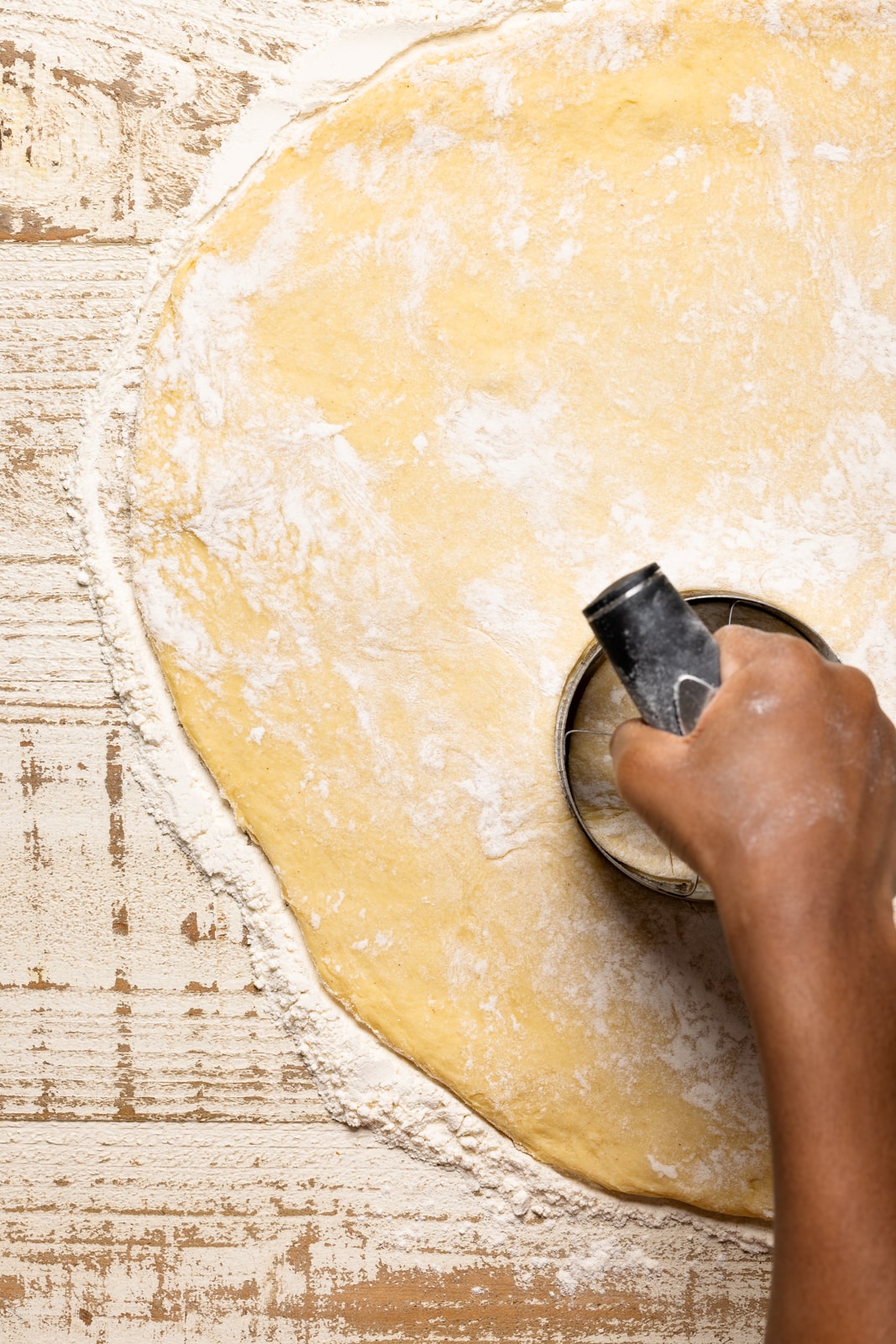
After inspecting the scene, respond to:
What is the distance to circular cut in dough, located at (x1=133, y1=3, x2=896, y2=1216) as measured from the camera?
0.98 metres

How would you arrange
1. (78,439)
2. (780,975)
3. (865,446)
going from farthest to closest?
1. (78,439)
2. (865,446)
3. (780,975)

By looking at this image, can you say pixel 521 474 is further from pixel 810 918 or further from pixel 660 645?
pixel 810 918

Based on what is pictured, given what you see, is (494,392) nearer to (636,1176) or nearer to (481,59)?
(481,59)

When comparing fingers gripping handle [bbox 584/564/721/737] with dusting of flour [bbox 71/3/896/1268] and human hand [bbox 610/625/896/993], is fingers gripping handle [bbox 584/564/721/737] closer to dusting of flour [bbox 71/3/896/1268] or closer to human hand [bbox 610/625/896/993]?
human hand [bbox 610/625/896/993]

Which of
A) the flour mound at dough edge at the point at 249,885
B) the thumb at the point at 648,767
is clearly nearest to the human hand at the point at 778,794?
the thumb at the point at 648,767

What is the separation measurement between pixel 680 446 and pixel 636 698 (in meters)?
0.33

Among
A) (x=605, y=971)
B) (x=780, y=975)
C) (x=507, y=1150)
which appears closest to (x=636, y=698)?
(x=780, y=975)

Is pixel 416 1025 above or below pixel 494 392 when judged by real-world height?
below

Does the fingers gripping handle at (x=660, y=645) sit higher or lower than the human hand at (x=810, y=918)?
higher

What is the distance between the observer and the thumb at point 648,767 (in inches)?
30.9

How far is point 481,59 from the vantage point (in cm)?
100

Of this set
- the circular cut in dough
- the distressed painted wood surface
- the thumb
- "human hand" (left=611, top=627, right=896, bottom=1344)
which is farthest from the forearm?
the distressed painted wood surface

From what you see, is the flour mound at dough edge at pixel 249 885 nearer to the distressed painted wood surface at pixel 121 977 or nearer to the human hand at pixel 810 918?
the distressed painted wood surface at pixel 121 977

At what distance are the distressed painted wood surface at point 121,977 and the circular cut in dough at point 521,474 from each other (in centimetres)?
14
